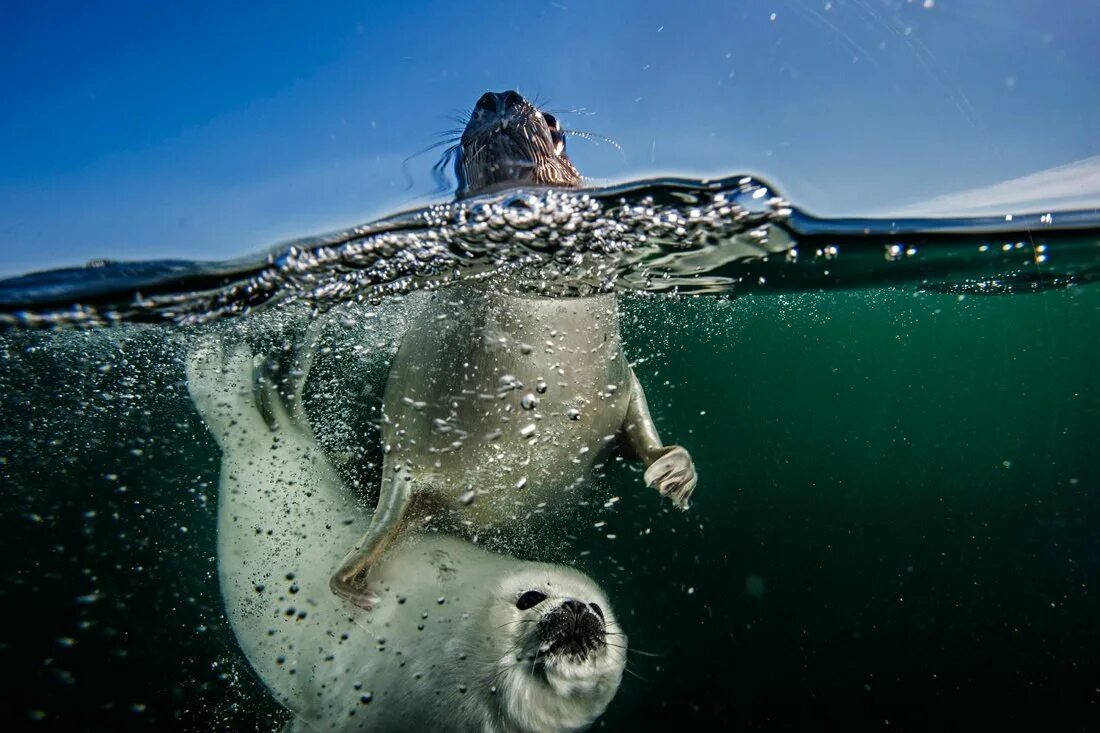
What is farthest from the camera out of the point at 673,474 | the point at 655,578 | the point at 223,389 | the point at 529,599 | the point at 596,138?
the point at 655,578

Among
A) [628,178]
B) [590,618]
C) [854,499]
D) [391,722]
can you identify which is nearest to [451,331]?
[628,178]

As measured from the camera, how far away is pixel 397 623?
3.39 m

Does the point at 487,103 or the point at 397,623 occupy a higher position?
the point at 487,103

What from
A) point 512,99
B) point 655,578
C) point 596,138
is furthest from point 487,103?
point 655,578

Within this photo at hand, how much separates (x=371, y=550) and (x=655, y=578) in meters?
12.1

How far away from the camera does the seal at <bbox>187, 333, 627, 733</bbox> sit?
299cm

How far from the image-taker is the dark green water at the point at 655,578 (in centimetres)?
554

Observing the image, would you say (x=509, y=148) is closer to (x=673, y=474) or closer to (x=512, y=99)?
(x=512, y=99)

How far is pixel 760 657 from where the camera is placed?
9.81 metres

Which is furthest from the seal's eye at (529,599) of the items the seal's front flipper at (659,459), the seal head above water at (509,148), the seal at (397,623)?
the seal head above water at (509,148)

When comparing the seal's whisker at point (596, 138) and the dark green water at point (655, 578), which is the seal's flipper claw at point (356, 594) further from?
the seal's whisker at point (596, 138)

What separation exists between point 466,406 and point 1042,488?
5918 centimetres

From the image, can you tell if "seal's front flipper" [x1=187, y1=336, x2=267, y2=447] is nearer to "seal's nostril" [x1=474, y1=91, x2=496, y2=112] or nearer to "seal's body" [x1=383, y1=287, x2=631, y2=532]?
"seal's body" [x1=383, y1=287, x2=631, y2=532]

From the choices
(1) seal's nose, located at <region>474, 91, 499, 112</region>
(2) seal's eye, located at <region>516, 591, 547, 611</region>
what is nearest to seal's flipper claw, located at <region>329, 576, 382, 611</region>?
(2) seal's eye, located at <region>516, 591, 547, 611</region>
